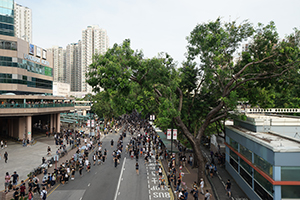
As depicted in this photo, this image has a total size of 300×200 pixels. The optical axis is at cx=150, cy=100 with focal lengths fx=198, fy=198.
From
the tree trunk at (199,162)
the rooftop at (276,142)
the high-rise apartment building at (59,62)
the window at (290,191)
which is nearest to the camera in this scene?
the rooftop at (276,142)

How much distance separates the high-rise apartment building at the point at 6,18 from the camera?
34188 millimetres

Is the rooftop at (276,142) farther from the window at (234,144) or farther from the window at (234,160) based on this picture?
the window at (234,160)

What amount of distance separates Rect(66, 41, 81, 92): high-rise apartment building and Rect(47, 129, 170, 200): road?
434 feet

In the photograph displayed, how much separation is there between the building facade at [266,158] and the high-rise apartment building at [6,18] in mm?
38910

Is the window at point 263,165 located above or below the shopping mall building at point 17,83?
below

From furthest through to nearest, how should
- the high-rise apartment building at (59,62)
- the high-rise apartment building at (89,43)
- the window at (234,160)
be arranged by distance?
the high-rise apartment building at (59,62) < the high-rise apartment building at (89,43) < the window at (234,160)

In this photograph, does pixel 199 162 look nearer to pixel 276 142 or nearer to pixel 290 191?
pixel 276 142

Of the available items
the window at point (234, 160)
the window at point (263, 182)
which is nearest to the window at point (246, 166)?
the window at point (263, 182)

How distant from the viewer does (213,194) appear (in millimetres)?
16891

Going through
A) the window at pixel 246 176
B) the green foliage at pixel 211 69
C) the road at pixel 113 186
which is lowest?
the road at pixel 113 186

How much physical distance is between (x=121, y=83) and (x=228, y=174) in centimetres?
1609

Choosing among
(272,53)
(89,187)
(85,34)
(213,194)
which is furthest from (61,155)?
(85,34)

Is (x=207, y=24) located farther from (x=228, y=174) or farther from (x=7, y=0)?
(x=7, y=0)

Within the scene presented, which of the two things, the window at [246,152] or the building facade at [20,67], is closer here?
the window at [246,152]
